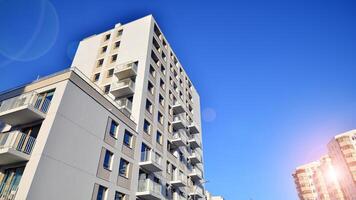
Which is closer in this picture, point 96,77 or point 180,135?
point 96,77

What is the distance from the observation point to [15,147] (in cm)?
1409

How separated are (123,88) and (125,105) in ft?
6.87

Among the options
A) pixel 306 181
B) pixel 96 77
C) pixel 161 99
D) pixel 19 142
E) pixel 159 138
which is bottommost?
pixel 19 142

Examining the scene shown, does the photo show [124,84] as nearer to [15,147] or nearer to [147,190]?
[147,190]

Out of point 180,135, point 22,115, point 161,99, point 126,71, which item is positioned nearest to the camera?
point 22,115

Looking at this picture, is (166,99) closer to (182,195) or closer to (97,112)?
(182,195)

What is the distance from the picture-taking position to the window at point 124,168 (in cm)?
2087

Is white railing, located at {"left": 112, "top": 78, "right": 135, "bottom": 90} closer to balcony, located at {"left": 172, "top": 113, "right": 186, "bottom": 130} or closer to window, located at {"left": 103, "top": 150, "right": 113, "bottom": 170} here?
window, located at {"left": 103, "top": 150, "right": 113, "bottom": 170}

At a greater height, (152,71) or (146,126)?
(152,71)

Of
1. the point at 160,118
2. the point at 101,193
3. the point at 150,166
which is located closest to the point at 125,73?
the point at 160,118

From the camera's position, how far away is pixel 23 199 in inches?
483

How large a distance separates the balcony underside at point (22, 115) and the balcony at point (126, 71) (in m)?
12.9

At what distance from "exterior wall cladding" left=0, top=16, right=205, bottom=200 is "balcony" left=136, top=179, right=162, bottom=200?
95mm

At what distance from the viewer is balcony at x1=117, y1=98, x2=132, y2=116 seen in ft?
80.7
